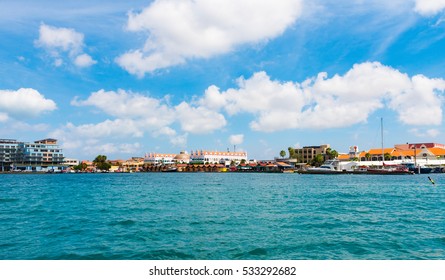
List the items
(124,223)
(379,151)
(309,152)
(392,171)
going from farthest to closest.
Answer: (309,152) → (379,151) → (392,171) → (124,223)

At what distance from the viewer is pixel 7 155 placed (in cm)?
17038

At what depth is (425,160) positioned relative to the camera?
378 feet

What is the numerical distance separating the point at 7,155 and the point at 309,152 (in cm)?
14077

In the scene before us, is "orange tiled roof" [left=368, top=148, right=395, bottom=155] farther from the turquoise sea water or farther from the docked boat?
the turquoise sea water

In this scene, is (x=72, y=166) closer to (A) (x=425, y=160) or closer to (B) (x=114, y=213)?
(A) (x=425, y=160)

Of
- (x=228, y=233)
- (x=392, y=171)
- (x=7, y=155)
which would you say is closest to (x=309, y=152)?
(x=392, y=171)

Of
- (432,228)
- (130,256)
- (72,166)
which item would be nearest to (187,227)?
(130,256)

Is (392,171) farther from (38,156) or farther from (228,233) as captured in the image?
(38,156)

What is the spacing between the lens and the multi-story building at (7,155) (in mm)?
168500

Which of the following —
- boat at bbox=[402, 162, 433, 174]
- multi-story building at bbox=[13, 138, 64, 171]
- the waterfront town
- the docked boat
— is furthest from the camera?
multi-story building at bbox=[13, 138, 64, 171]

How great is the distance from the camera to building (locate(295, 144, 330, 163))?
557 ft

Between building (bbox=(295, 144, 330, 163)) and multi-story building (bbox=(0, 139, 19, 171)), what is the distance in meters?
132

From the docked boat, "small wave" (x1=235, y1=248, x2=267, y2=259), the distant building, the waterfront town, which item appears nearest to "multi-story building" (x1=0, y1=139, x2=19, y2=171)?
the waterfront town

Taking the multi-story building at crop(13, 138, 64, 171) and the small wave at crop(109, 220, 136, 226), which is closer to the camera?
the small wave at crop(109, 220, 136, 226)
